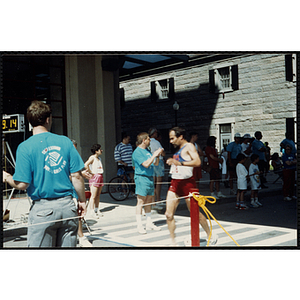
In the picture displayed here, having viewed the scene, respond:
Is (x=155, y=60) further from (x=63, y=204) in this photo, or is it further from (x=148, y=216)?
(x=63, y=204)

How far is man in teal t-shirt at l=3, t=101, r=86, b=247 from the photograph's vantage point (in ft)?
10.1

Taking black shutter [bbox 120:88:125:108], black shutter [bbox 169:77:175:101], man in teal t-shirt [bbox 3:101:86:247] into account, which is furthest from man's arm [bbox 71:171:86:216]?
black shutter [bbox 120:88:125:108]

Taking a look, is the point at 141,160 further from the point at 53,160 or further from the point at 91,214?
the point at 53,160

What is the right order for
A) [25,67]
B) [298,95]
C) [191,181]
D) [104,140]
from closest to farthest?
1. [298,95]
2. [191,181]
3. [25,67]
4. [104,140]

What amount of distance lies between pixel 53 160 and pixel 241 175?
18.5ft

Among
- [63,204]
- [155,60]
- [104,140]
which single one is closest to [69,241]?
[63,204]

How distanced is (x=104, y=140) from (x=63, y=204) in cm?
686

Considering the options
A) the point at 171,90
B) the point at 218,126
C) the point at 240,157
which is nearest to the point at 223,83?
the point at 218,126

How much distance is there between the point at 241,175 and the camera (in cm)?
799

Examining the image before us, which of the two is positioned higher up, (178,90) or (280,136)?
(178,90)

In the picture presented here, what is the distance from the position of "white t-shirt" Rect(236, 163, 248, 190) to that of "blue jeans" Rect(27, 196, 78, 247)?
538cm

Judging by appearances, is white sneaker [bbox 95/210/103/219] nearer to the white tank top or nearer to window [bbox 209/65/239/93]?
the white tank top

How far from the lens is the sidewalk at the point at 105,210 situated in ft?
19.1

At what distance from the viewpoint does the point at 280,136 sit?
7.71m
